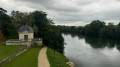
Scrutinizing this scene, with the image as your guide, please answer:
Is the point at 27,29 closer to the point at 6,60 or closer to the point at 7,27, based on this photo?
the point at 7,27

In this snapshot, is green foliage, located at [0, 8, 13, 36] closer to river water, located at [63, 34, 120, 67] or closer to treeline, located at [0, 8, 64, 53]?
treeline, located at [0, 8, 64, 53]

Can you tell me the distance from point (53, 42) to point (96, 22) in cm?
9745

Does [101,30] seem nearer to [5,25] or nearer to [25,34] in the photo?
[5,25]

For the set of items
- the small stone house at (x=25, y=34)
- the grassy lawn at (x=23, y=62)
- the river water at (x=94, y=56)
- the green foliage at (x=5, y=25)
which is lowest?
the river water at (x=94, y=56)

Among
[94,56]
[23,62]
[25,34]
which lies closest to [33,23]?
[25,34]

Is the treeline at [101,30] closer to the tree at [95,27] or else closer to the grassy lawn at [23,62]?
the tree at [95,27]

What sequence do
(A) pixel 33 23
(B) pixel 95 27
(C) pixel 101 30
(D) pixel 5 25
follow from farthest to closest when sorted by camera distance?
(B) pixel 95 27, (C) pixel 101 30, (D) pixel 5 25, (A) pixel 33 23

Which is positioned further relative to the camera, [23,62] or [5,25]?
[5,25]

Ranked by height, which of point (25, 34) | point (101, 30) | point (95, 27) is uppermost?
point (95, 27)

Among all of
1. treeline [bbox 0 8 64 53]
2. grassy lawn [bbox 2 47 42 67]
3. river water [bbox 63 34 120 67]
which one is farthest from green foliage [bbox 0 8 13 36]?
grassy lawn [bbox 2 47 42 67]

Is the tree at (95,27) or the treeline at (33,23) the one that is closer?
the treeline at (33,23)

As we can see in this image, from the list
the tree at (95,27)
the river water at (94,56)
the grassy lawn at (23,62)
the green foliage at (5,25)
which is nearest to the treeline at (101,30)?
the tree at (95,27)

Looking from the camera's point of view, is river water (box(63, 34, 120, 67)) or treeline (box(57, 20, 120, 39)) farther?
treeline (box(57, 20, 120, 39))

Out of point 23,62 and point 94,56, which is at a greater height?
point 23,62
